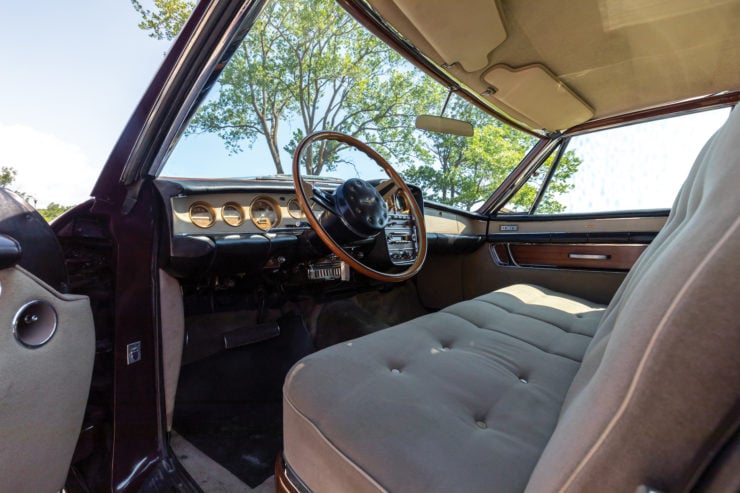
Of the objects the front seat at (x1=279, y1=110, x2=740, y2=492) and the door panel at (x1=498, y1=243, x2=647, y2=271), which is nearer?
the front seat at (x1=279, y1=110, x2=740, y2=492)

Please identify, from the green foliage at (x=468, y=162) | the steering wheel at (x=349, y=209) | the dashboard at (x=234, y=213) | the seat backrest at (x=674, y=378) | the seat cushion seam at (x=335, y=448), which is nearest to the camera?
the seat backrest at (x=674, y=378)

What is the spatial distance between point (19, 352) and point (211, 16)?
33.8 inches

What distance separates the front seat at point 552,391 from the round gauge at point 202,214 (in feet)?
2.55

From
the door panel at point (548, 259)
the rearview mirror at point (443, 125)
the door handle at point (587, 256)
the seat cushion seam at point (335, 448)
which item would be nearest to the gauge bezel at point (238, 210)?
the seat cushion seam at point (335, 448)

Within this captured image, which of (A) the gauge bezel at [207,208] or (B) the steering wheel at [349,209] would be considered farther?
(A) the gauge bezel at [207,208]

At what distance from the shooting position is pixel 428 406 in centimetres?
70

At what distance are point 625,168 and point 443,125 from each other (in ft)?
3.69

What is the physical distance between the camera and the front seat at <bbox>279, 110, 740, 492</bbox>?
1.00ft

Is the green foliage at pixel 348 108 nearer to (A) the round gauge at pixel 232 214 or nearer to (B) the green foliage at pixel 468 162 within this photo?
(B) the green foliage at pixel 468 162

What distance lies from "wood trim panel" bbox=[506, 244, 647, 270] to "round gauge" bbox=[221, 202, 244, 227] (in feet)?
5.89

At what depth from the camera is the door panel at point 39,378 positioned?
0.69 m

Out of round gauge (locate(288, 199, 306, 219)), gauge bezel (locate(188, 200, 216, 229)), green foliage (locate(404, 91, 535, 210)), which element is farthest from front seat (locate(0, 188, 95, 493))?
green foliage (locate(404, 91, 535, 210))

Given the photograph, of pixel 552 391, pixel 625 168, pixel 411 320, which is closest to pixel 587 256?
pixel 625 168

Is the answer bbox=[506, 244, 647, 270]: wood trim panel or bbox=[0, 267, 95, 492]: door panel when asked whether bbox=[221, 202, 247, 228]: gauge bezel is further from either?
bbox=[506, 244, 647, 270]: wood trim panel
